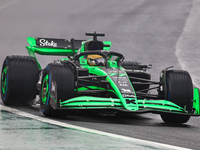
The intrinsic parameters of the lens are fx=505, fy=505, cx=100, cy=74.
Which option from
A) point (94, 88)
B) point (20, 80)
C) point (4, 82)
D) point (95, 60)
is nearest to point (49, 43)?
point (4, 82)

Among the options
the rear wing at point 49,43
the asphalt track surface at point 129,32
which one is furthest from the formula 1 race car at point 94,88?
the rear wing at point 49,43

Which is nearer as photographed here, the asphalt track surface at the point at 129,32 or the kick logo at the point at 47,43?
the asphalt track surface at the point at 129,32

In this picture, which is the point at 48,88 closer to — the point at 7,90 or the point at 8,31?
the point at 7,90

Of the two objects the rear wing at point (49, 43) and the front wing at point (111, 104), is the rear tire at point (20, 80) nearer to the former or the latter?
the rear wing at point (49, 43)

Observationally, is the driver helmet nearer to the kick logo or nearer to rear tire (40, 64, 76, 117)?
rear tire (40, 64, 76, 117)

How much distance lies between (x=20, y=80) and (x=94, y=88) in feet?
5.92

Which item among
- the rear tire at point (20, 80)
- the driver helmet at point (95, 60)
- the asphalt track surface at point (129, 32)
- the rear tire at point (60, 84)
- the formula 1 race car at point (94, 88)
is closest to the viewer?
the asphalt track surface at point (129, 32)

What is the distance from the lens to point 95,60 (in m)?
10.6

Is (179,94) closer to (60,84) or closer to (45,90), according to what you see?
(60,84)

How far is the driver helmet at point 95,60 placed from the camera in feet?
34.6

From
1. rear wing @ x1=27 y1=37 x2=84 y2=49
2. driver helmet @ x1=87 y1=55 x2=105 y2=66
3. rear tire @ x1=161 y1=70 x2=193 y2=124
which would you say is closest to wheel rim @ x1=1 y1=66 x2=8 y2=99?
driver helmet @ x1=87 y1=55 x2=105 y2=66

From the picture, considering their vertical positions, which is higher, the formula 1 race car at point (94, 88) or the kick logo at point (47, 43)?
the kick logo at point (47, 43)

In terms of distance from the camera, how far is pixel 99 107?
851 cm

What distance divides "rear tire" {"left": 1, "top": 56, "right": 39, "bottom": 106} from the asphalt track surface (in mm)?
633
